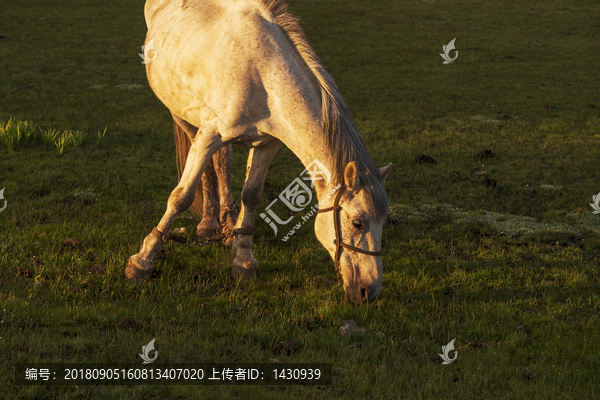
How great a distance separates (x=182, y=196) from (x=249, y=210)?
0.87 metres

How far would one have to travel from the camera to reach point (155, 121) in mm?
12961

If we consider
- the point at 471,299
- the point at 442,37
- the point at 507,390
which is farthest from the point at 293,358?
the point at 442,37

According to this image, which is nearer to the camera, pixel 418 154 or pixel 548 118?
pixel 418 154

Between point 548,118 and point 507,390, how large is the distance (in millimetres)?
12162

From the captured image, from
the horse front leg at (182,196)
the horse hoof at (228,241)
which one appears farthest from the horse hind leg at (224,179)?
the horse front leg at (182,196)

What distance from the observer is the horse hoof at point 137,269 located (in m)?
5.55

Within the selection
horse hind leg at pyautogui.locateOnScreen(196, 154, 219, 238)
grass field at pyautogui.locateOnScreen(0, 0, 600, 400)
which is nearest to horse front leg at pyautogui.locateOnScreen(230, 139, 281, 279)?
grass field at pyautogui.locateOnScreen(0, 0, 600, 400)

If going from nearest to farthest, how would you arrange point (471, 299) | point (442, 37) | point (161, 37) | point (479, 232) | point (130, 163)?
1. point (471, 299)
2. point (161, 37)
3. point (479, 232)
4. point (130, 163)
5. point (442, 37)

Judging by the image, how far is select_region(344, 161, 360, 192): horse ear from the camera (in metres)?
4.70

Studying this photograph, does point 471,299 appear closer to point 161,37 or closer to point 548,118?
point 161,37
